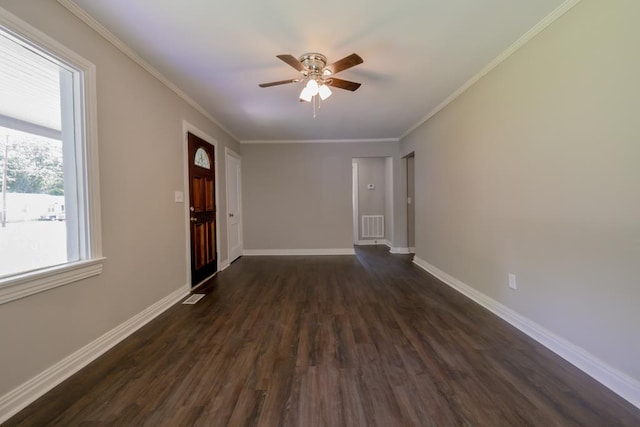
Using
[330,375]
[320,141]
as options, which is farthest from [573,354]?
[320,141]

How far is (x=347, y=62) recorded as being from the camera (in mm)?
2115

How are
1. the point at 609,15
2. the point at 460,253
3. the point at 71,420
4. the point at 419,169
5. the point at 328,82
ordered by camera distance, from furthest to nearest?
the point at 419,169 < the point at 460,253 < the point at 328,82 < the point at 609,15 < the point at 71,420

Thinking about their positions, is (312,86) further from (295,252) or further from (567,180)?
(295,252)

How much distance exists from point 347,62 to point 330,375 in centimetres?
226

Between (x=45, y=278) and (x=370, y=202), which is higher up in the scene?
(x=370, y=202)

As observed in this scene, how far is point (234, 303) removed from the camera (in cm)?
297

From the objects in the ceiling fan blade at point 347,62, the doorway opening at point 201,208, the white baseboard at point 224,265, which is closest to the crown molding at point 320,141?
the doorway opening at point 201,208

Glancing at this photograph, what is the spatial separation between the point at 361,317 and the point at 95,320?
2.13m

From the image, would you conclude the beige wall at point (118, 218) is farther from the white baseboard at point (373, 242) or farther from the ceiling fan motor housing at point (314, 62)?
the white baseboard at point (373, 242)

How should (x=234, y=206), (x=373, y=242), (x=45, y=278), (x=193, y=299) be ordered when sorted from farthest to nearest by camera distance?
(x=373, y=242) < (x=234, y=206) < (x=193, y=299) < (x=45, y=278)

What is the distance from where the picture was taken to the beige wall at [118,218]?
1.52m

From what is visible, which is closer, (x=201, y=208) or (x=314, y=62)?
→ (x=314, y=62)

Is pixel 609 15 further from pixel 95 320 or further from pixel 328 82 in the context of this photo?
pixel 95 320

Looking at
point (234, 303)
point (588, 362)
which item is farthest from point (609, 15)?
point (234, 303)
